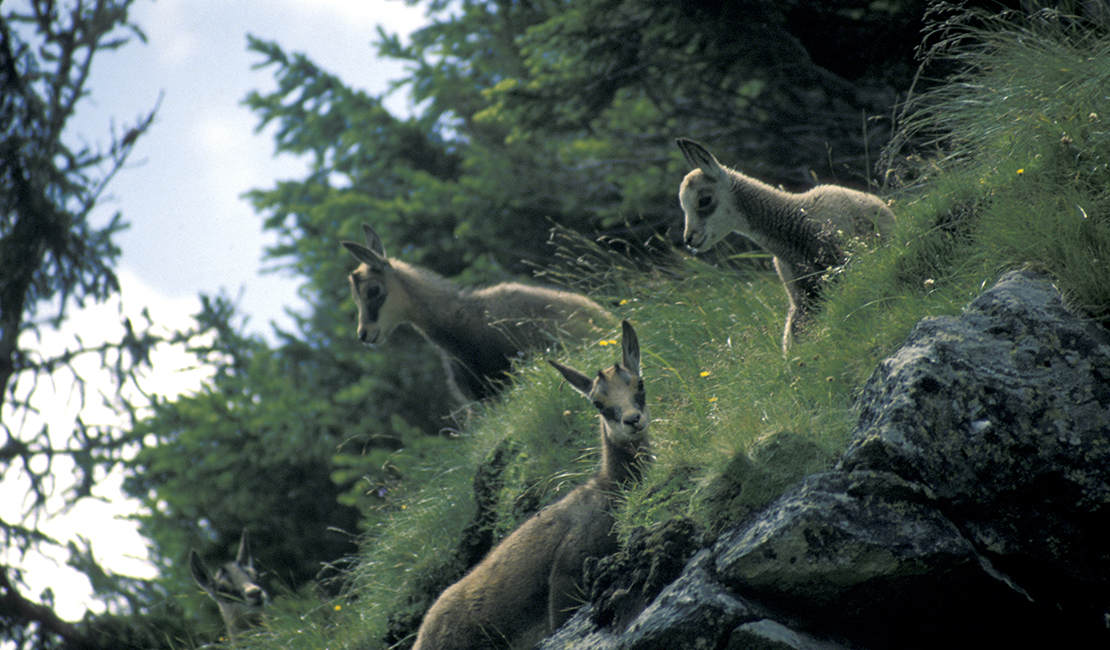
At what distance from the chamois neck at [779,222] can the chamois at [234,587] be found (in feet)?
20.1

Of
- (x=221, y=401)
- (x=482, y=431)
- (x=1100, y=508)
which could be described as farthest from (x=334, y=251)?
(x=1100, y=508)

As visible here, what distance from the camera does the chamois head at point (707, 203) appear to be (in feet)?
23.2

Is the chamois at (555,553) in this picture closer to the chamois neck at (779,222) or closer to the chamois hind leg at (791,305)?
the chamois hind leg at (791,305)

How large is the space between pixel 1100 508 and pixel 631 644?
2206 millimetres

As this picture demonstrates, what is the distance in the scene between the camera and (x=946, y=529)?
3.85m

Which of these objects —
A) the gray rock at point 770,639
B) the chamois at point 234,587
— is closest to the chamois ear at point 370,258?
the chamois at point 234,587

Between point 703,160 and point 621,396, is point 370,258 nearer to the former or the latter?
point 703,160

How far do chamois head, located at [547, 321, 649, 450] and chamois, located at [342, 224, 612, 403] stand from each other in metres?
2.99

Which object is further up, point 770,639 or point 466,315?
point 466,315

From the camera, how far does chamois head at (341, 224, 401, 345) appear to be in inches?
383

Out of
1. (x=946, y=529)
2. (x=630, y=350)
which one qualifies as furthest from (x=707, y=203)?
(x=946, y=529)

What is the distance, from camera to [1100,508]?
3781 millimetres

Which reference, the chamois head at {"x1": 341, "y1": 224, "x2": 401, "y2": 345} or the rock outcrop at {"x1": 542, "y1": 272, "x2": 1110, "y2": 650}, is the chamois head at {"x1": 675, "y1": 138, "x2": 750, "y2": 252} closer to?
the rock outcrop at {"x1": 542, "y1": 272, "x2": 1110, "y2": 650}

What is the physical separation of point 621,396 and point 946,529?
2.29m
